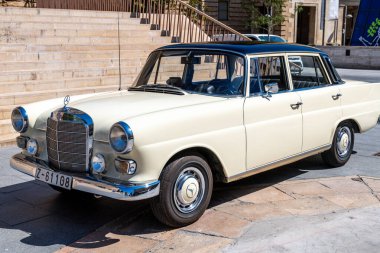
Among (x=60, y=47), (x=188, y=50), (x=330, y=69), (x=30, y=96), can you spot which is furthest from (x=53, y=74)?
(x=330, y=69)

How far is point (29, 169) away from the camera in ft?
16.2

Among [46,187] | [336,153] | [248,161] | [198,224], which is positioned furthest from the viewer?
[336,153]

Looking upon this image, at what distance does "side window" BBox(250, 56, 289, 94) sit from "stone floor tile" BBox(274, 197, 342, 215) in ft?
3.96

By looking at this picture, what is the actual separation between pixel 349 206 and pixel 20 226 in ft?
10.6

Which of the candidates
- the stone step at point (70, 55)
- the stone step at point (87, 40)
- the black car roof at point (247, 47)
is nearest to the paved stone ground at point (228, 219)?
the black car roof at point (247, 47)

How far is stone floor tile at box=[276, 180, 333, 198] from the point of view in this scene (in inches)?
226

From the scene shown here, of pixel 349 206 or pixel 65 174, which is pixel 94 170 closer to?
pixel 65 174

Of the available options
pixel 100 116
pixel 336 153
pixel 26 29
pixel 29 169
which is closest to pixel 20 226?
pixel 29 169

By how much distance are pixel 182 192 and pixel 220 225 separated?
1.61ft

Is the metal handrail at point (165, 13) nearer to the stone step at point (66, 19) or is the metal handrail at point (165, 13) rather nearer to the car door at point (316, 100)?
the stone step at point (66, 19)

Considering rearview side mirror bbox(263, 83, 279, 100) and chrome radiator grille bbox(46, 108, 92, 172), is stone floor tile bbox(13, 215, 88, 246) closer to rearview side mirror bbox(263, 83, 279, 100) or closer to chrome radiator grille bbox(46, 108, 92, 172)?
chrome radiator grille bbox(46, 108, 92, 172)

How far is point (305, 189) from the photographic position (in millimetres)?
5898

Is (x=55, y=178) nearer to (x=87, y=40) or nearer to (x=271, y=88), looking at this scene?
(x=271, y=88)

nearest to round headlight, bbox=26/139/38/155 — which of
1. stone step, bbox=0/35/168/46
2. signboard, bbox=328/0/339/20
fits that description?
stone step, bbox=0/35/168/46
